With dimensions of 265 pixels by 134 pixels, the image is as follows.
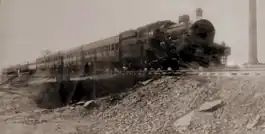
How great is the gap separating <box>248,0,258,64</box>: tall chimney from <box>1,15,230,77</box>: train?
322 millimetres

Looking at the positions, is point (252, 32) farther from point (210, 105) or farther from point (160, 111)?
point (160, 111)

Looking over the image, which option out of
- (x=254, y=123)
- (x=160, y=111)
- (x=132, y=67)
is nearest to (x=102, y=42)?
(x=132, y=67)

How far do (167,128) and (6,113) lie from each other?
130 centimetres

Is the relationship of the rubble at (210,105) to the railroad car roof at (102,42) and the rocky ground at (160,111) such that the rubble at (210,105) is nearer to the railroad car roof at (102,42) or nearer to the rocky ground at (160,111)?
the rocky ground at (160,111)

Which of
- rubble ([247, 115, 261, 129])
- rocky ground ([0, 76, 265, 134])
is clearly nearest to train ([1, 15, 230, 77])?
rocky ground ([0, 76, 265, 134])

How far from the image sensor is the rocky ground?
1.83 m

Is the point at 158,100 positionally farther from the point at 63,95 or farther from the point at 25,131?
the point at 25,131

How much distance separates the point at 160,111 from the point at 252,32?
0.78 metres

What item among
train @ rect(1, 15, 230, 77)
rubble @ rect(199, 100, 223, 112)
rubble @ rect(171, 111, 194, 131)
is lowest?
rubble @ rect(171, 111, 194, 131)

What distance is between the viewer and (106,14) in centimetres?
229

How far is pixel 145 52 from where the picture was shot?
259 cm

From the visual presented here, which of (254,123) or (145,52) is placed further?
(145,52)

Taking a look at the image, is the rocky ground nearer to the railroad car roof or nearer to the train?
the train

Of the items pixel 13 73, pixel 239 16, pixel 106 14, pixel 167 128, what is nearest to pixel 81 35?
pixel 106 14
